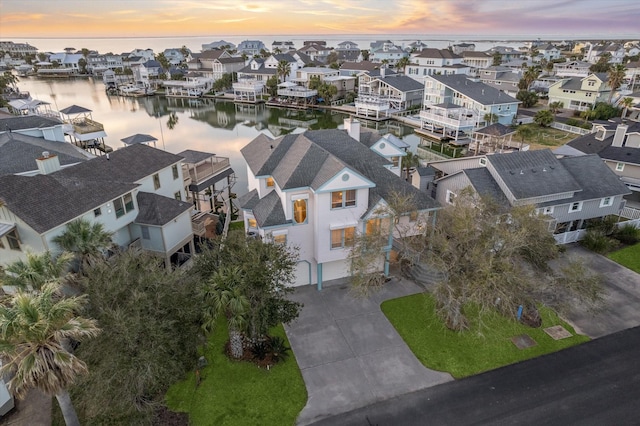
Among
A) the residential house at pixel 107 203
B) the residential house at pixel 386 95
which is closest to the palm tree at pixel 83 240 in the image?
the residential house at pixel 107 203

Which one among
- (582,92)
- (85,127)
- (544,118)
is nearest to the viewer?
(85,127)

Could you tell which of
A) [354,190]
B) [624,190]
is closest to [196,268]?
[354,190]

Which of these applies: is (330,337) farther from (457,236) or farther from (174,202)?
(174,202)

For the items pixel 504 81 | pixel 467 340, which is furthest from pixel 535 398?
pixel 504 81

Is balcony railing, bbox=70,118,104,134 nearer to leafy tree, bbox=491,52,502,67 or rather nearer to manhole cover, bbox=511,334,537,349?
manhole cover, bbox=511,334,537,349

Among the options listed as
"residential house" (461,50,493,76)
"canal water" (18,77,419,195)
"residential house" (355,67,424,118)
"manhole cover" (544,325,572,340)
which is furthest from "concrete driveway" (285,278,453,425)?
"residential house" (461,50,493,76)

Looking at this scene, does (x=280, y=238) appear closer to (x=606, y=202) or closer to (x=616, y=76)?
(x=606, y=202)
